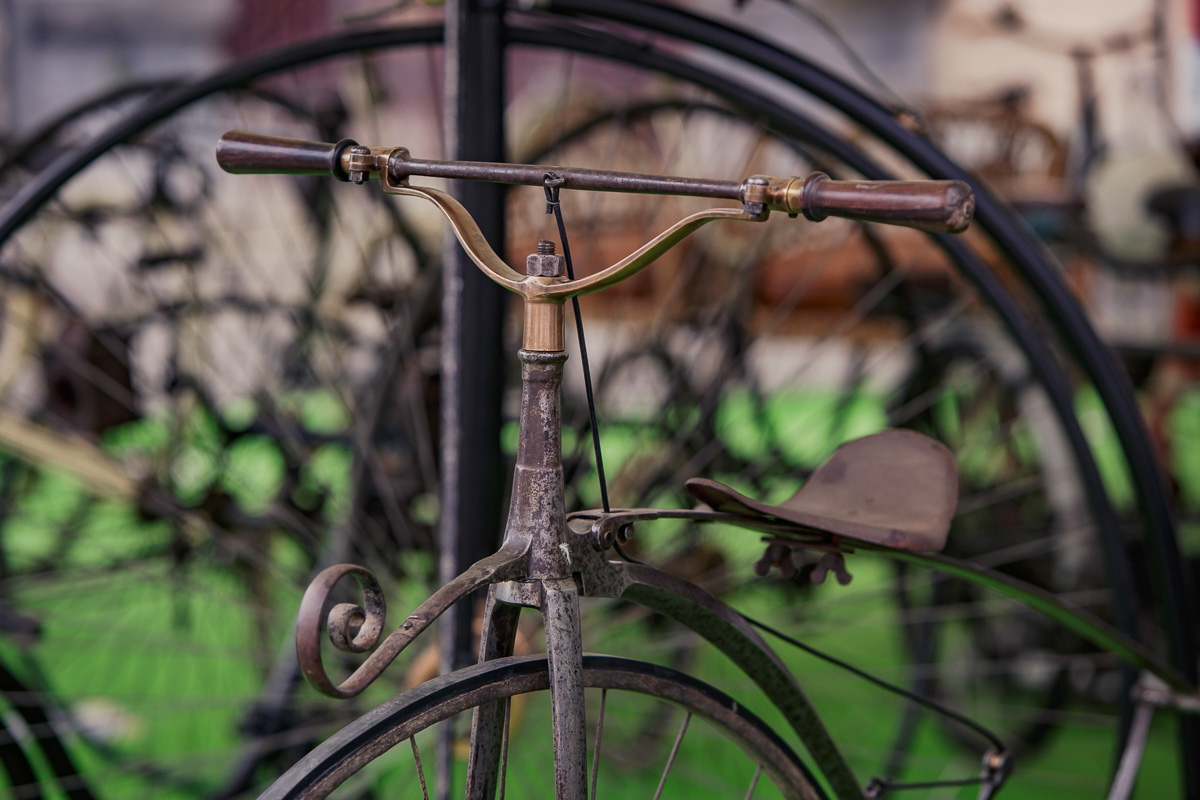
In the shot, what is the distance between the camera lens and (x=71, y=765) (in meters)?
0.97

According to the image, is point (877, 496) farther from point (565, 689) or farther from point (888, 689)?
point (565, 689)

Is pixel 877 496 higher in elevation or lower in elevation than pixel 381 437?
lower

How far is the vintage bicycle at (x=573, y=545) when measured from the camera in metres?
0.47

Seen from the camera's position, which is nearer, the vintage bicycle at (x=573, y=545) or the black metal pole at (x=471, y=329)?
the vintage bicycle at (x=573, y=545)

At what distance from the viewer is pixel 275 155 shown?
56cm

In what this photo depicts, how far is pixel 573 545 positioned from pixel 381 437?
0.89 metres

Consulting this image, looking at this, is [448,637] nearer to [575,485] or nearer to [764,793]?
[575,485]

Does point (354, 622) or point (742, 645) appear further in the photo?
point (742, 645)

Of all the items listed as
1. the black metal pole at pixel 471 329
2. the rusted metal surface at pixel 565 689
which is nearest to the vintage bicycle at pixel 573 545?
the rusted metal surface at pixel 565 689

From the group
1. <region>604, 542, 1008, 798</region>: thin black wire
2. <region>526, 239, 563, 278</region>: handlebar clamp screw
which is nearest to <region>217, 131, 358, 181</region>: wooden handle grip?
<region>526, 239, 563, 278</region>: handlebar clamp screw

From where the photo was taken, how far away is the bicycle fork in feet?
1.69

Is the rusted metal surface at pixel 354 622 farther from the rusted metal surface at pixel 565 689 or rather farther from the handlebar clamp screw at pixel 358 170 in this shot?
the handlebar clamp screw at pixel 358 170

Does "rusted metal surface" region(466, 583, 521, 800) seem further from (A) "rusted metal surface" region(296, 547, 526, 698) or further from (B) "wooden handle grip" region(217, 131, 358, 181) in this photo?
(B) "wooden handle grip" region(217, 131, 358, 181)

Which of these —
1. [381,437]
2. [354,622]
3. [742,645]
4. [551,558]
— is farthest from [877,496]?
[381,437]
